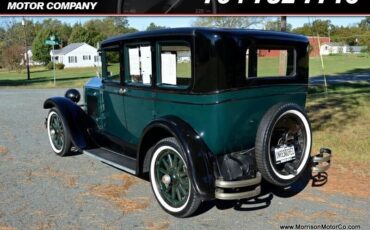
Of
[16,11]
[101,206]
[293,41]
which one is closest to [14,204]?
[101,206]

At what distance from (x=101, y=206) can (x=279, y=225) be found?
1844mm

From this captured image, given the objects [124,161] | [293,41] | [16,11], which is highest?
[16,11]

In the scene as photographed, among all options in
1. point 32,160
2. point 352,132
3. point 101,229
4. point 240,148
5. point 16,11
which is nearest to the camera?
point 101,229

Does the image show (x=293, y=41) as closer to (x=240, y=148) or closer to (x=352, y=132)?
(x=240, y=148)

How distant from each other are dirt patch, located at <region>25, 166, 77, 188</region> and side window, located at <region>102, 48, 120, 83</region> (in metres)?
1.40

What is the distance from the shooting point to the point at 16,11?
14.6 m

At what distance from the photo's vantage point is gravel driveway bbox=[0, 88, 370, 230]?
369cm

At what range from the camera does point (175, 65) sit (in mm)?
4094

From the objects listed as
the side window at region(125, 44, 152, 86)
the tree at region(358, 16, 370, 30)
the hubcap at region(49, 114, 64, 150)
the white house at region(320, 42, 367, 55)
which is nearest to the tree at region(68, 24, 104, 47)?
the white house at region(320, 42, 367, 55)

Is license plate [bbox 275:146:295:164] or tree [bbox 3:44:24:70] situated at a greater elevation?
tree [bbox 3:44:24:70]

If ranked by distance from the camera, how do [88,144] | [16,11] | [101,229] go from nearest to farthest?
[101,229]
[88,144]
[16,11]

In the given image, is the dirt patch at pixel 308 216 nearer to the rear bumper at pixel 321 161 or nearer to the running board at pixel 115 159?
Result: the rear bumper at pixel 321 161

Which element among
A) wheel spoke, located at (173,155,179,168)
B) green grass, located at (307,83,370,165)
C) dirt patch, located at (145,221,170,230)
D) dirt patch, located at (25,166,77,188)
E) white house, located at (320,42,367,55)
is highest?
white house, located at (320,42,367,55)

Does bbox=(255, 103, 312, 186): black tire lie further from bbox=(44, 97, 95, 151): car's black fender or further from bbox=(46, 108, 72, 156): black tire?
bbox=(46, 108, 72, 156): black tire
